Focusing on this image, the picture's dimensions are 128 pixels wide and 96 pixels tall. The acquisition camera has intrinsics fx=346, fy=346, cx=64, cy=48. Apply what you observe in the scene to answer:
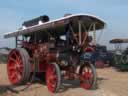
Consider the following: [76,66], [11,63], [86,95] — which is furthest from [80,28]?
[11,63]

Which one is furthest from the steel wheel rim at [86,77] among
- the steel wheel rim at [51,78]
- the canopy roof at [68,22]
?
the canopy roof at [68,22]

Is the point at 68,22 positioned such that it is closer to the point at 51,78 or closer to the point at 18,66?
the point at 51,78

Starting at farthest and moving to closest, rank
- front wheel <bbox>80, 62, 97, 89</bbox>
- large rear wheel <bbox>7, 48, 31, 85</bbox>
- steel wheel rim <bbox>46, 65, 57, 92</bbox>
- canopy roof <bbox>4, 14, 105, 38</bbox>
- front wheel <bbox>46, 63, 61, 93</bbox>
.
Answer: large rear wheel <bbox>7, 48, 31, 85</bbox>
front wheel <bbox>80, 62, 97, 89</bbox>
steel wheel rim <bbox>46, 65, 57, 92</bbox>
canopy roof <bbox>4, 14, 105, 38</bbox>
front wheel <bbox>46, 63, 61, 93</bbox>

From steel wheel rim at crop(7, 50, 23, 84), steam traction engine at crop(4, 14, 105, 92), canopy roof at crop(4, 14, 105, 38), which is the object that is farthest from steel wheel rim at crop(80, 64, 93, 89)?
steel wheel rim at crop(7, 50, 23, 84)

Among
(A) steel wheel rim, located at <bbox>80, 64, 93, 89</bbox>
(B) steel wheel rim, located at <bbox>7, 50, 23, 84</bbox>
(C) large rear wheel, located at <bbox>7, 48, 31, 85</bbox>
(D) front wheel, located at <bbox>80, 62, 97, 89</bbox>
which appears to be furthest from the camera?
(B) steel wheel rim, located at <bbox>7, 50, 23, 84</bbox>

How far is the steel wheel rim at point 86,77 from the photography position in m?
11.0

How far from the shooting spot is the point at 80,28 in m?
10.6

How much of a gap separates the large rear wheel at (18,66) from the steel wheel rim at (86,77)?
2.04 m

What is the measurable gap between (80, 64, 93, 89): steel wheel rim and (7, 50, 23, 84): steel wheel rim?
239cm

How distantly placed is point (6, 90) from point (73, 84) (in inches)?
92.7

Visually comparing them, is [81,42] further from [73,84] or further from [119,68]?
[119,68]

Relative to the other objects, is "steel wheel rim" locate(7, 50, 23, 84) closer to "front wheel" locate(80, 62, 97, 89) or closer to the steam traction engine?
the steam traction engine

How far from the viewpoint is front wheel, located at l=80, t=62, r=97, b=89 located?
426 inches

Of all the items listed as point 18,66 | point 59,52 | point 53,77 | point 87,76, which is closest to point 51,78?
point 53,77
